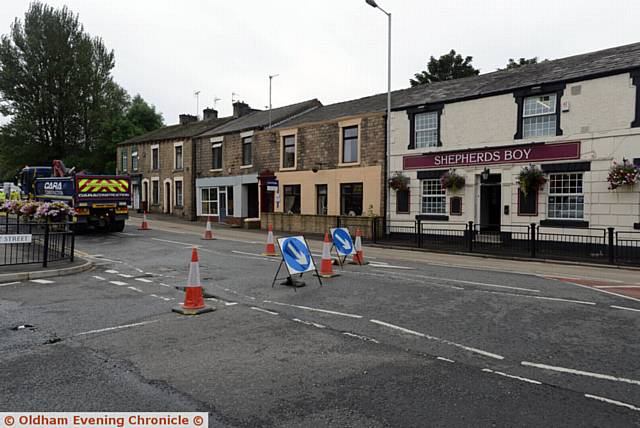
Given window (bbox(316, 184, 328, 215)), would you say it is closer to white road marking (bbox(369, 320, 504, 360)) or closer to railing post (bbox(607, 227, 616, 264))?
railing post (bbox(607, 227, 616, 264))

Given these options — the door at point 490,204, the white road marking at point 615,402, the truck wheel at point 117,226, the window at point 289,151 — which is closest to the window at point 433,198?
the door at point 490,204

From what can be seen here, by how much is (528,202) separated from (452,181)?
10.1 feet

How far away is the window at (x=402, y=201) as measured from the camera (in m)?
21.7

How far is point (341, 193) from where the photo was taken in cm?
2489

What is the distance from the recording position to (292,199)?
2764 cm

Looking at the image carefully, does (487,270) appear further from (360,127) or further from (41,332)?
(360,127)

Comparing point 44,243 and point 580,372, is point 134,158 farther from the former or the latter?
point 580,372

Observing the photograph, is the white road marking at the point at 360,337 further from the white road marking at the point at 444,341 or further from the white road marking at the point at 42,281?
the white road marking at the point at 42,281

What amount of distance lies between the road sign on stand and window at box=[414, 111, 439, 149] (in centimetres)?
1263

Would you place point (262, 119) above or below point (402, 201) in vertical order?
above

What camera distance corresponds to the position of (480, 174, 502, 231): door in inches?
771

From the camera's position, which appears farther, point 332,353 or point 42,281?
point 42,281

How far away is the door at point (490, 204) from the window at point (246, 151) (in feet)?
52.2

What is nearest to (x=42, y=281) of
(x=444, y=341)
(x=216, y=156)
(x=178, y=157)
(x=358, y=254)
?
(x=358, y=254)
